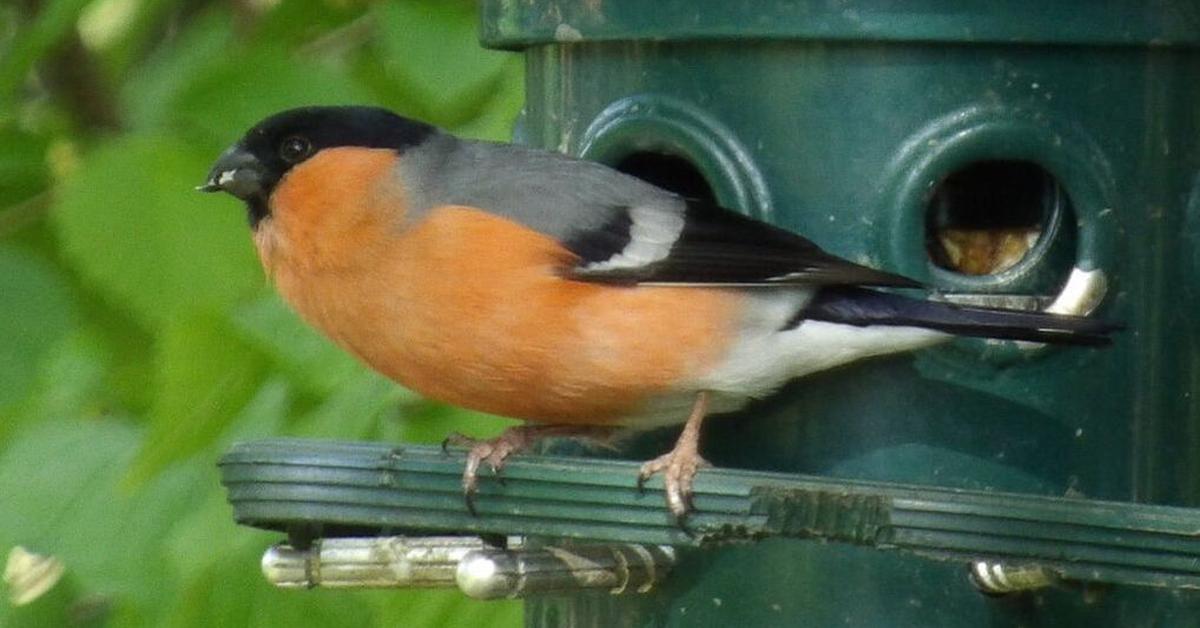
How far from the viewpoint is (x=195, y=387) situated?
449 cm

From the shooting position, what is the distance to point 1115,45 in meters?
4.45

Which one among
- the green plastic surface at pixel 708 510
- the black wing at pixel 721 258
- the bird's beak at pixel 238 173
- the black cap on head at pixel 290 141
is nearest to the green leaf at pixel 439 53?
the black cap on head at pixel 290 141

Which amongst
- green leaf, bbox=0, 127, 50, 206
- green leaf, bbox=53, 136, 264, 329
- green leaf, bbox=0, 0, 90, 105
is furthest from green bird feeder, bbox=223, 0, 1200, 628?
green leaf, bbox=0, 127, 50, 206

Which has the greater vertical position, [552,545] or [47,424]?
[47,424]

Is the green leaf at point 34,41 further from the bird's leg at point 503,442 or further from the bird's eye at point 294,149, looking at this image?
the bird's leg at point 503,442

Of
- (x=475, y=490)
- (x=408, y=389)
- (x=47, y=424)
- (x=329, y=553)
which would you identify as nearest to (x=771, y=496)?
(x=475, y=490)

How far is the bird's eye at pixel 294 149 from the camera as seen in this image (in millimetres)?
4910

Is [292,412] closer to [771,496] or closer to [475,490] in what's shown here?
[475,490]

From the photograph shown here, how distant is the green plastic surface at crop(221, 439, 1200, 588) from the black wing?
2.02 feet

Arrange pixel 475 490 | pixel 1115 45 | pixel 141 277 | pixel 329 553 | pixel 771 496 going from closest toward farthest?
1. pixel 771 496
2. pixel 475 490
3. pixel 329 553
4. pixel 1115 45
5. pixel 141 277

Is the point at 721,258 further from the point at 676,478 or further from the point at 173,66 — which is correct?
the point at 173,66

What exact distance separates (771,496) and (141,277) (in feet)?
6.90

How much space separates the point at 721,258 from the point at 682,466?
2.24 ft

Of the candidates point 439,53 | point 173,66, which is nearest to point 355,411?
point 439,53
